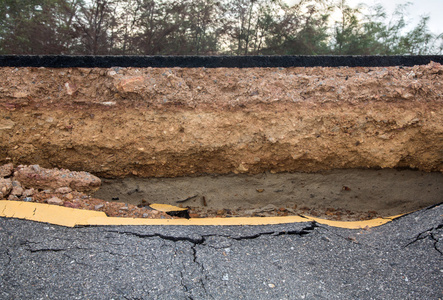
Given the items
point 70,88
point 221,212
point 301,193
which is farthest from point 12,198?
point 301,193

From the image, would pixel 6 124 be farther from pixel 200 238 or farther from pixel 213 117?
pixel 200 238

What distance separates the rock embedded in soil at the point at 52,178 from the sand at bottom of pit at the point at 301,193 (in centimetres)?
41

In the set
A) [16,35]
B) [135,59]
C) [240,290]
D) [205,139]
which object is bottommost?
[240,290]

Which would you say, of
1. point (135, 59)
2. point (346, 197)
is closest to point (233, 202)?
point (346, 197)

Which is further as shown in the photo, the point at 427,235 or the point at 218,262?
the point at 427,235

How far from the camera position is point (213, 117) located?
2.94 meters

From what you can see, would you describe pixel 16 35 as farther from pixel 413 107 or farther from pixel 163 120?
pixel 413 107

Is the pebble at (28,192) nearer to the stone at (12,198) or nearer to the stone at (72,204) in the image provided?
the stone at (12,198)

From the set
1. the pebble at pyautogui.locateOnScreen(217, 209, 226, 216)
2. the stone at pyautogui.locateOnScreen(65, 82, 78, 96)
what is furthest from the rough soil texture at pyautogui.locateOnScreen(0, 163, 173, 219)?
the stone at pyautogui.locateOnScreen(65, 82, 78, 96)

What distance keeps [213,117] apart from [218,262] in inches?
57.3

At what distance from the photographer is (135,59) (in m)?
2.95

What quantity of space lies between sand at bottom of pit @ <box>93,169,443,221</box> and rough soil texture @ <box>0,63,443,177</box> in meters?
0.19

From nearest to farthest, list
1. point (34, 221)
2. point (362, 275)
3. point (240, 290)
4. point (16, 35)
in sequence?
point (240, 290) → point (362, 275) → point (34, 221) → point (16, 35)

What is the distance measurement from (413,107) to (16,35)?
24.1 feet
